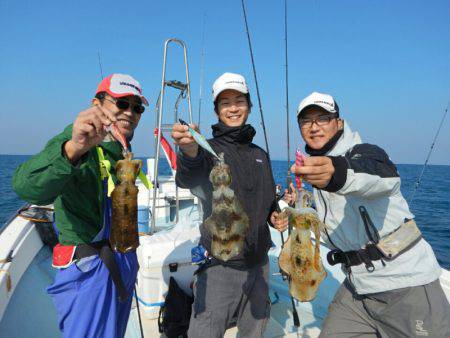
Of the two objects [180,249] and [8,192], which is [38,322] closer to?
[180,249]

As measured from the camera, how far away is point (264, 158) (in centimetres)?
407

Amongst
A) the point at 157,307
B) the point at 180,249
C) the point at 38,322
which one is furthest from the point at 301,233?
the point at 38,322

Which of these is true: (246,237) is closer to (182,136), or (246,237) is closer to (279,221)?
(279,221)

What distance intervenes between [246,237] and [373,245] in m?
1.45

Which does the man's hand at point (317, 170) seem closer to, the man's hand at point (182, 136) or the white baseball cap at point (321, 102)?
the man's hand at point (182, 136)

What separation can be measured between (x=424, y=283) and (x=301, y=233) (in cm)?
178

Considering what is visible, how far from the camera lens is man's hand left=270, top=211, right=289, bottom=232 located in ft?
11.7

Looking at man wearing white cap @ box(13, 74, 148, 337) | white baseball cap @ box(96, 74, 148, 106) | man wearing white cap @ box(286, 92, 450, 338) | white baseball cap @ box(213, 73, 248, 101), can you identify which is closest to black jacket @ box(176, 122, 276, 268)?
white baseball cap @ box(213, 73, 248, 101)

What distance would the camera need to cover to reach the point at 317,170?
232cm

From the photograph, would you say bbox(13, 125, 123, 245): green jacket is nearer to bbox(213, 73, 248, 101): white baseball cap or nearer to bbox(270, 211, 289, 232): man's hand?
bbox(213, 73, 248, 101): white baseball cap

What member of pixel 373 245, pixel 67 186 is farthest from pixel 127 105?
pixel 373 245

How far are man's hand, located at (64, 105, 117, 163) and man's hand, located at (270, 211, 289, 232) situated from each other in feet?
7.60

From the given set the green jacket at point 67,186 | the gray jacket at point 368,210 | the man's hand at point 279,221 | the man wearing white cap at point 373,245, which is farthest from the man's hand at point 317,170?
the green jacket at point 67,186

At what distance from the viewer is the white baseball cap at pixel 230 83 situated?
3.62 metres
